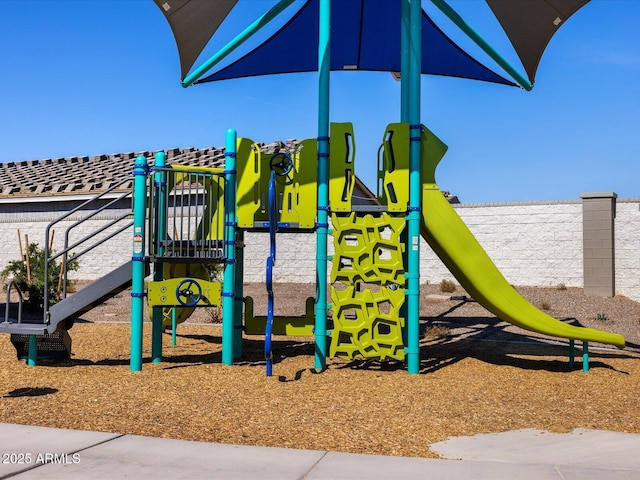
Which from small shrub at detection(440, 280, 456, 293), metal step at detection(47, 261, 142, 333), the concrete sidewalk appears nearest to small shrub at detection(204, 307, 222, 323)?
metal step at detection(47, 261, 142, 333)

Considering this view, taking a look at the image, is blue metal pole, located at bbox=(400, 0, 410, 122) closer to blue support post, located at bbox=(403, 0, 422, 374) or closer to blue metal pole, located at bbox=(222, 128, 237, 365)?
blue support post, located at bbox=(403, 0, 422, 374)

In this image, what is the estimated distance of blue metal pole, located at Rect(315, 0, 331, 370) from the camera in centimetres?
928

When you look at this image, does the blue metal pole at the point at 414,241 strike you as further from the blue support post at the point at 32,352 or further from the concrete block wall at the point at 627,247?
the concrete block wall at the point at 627,247

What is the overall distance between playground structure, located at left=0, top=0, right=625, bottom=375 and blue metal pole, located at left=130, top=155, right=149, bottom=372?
0.04 ft

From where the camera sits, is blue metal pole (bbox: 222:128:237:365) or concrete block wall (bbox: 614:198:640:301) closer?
blue metal pole (bbox: 222:128:237:365)

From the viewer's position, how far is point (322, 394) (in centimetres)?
765

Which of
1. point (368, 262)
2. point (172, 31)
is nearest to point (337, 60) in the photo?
point (172, 31)

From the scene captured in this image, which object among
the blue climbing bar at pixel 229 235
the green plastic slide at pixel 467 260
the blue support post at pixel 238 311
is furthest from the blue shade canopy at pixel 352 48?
the green plastic slide at pixel 467 260

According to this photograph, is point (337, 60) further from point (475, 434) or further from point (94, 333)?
Answer: point (475, 434)

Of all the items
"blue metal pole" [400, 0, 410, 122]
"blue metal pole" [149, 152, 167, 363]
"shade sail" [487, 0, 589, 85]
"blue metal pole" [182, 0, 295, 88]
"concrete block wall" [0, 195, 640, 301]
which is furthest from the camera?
"concrete block wall" [0, 195, 640, 301]

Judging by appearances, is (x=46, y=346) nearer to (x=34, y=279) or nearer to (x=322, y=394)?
(x=322, y=394)

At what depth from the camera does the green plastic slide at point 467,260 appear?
371 inches

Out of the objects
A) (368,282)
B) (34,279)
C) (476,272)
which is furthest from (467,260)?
(34,279)

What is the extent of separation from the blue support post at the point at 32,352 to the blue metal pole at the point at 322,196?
3.90m
